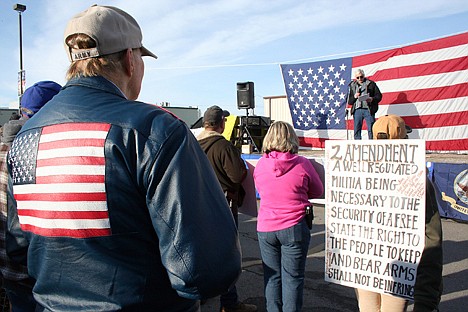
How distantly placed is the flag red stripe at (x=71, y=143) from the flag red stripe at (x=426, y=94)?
9.39 meters

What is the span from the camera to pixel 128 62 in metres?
1.26

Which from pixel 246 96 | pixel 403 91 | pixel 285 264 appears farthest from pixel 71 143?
pixel 246 96

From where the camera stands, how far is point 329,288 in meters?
4.43

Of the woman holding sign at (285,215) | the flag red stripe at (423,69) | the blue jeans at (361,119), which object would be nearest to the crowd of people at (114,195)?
the woman holding sign at (285,215)

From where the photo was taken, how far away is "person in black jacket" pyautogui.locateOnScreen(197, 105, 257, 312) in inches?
149

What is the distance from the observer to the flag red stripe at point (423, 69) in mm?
8656

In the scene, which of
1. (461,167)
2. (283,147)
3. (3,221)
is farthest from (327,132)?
(3,221)

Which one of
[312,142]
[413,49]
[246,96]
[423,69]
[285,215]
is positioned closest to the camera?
[285,215]

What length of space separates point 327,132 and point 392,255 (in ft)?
27.2

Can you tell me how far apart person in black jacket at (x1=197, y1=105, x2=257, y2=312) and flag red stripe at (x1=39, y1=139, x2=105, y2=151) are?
262 cm

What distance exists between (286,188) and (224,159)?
86 cm

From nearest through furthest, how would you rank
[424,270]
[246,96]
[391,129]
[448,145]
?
1. [424,270]
2. [391,129]
3. [448,145]
4. [246,96]

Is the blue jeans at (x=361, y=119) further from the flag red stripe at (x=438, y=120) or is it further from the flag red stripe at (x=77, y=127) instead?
the flag red stripe at (x=77, y=127)

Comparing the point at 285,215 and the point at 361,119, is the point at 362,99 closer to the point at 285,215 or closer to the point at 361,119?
the point at 361,119
